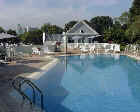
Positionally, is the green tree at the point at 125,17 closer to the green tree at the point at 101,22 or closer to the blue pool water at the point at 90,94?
the blue pool water at the point at 90,94

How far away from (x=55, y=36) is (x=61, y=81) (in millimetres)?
35965

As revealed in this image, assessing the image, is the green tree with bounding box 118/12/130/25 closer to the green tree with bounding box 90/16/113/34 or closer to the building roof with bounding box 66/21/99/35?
the building roof with bounding box 66/21/99/35

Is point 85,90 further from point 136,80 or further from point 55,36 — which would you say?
point 55,36

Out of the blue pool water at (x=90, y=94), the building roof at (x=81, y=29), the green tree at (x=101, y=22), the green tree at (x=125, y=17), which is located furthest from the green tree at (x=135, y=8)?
the green tree at (x=101, y=22)

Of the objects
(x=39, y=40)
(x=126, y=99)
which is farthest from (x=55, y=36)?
(x=126, y=99)

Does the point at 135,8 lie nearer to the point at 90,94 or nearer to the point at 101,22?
the point at 90,94

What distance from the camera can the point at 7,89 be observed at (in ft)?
21.9

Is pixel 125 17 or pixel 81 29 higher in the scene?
pixel 125 17

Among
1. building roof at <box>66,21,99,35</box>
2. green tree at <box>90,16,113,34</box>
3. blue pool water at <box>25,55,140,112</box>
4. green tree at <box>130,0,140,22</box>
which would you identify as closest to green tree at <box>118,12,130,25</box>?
green tree at <box>130,0,140,22</box>

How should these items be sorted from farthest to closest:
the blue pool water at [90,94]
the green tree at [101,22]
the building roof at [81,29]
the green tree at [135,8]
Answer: the green tree at [101,22]
the building roof at [81,29]
the green tree at [135,8]
the blue pool water at [90,94]

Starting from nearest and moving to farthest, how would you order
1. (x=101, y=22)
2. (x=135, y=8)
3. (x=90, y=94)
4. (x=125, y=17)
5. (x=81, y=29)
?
1. (x=90, y=94)
2. (x=135, y=8)
3. (x=125, y=17)
4. (x=81, y=29)
5. (x=101, y=22)

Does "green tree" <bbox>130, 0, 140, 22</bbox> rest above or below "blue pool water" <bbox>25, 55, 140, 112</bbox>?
above

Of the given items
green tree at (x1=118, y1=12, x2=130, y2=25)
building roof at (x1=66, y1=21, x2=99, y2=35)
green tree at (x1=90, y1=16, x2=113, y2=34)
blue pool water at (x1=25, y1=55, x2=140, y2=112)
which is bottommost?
blue pool water at (x1=25, y1=55, x2=140, y2=112)

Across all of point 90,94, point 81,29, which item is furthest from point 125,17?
point 90,94
